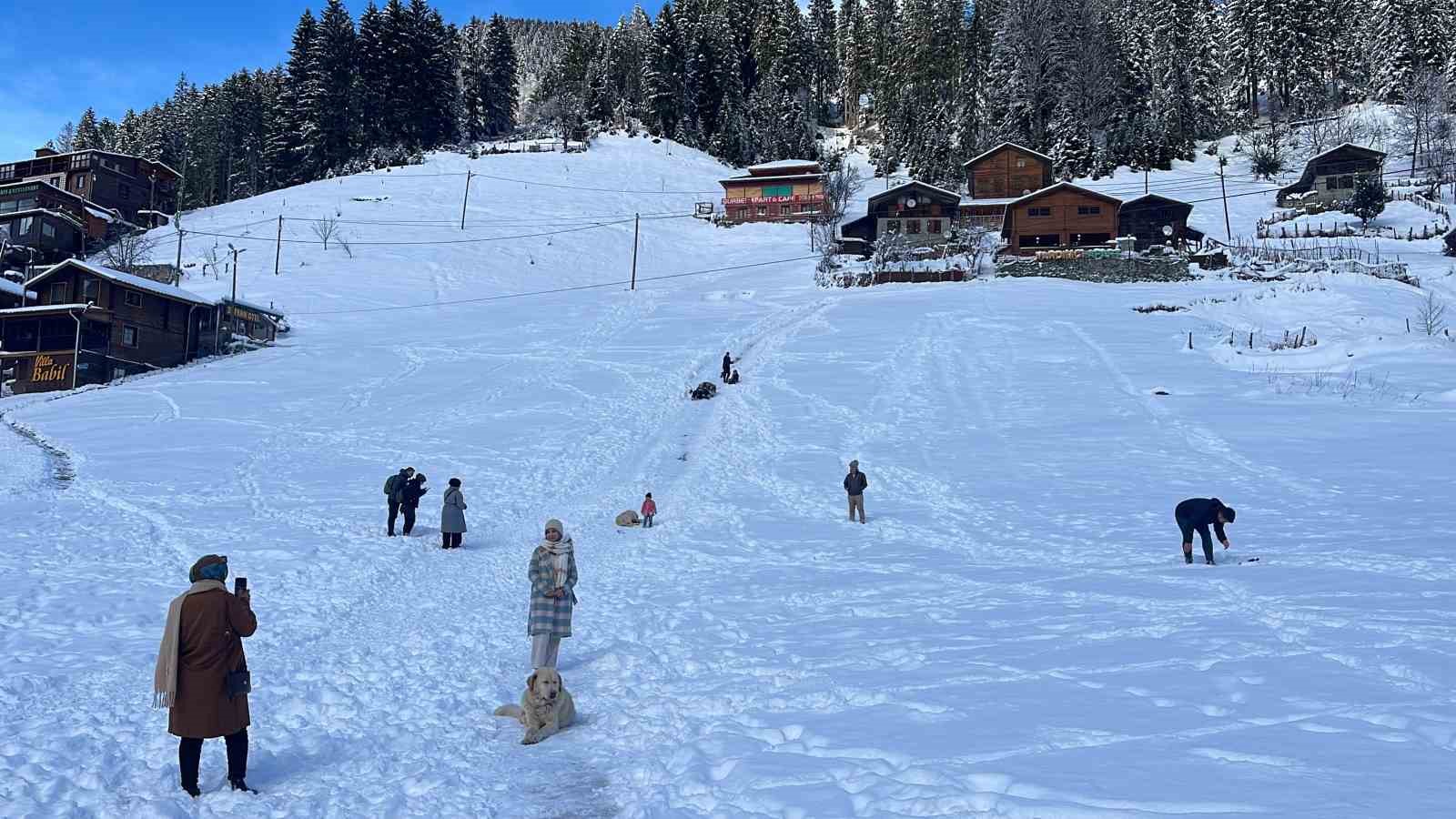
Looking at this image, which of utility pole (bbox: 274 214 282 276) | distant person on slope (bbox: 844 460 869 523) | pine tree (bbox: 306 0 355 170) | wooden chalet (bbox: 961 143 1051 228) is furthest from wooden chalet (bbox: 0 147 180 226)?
distant person on slope (bbox: 844 460 869 523)

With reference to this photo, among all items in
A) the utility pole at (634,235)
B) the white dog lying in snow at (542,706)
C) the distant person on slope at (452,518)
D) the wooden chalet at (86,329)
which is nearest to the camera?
the white dog lying in snow at (542,706)

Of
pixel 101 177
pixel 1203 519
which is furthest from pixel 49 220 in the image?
pixel 1203 519

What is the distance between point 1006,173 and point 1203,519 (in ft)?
232

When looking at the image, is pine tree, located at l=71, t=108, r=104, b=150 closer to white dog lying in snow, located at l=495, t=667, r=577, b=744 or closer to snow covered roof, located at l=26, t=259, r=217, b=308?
snow covered roof, located at l=26, t=259, r=217, b=308

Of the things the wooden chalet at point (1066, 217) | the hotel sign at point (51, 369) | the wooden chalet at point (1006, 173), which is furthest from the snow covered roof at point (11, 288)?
the wooden chalet at point (1006, 173)

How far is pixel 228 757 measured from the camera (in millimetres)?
6023

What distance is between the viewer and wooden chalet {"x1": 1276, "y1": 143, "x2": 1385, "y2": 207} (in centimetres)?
6259

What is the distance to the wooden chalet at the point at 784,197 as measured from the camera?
243 feet

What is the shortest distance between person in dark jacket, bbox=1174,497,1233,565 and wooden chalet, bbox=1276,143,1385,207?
64.9 metres

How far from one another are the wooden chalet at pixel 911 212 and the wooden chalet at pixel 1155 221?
12718 millimetres

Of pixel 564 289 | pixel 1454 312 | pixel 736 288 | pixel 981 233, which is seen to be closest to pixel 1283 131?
pixel 981 233

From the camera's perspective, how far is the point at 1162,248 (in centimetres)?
5262

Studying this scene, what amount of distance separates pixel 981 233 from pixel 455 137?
64.8 meters

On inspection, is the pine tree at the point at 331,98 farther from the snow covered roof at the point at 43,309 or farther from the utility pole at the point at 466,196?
the snow covered roof at the point at 43,309
